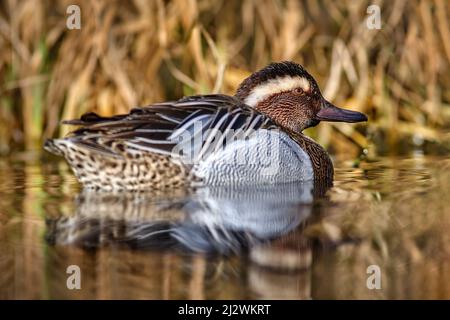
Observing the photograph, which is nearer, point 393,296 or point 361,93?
point 393,296

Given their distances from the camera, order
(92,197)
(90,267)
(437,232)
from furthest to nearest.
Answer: (92,197)
(437,232)
(90,267)

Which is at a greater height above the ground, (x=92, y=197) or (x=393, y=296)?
(x=92, y=197)

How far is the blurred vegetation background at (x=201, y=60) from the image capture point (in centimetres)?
716

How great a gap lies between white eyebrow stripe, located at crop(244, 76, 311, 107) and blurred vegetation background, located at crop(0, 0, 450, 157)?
43.1 inches

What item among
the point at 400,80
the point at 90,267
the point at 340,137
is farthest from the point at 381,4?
the point at 90,267

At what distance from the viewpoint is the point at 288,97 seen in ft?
20.0

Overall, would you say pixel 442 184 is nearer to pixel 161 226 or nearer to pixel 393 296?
pixel 161 226

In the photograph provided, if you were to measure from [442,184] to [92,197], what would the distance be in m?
2.03

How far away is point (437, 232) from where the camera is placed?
4.13 meters

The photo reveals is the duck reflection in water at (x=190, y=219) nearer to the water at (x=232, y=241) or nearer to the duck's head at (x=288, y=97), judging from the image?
the water at (x=232, y=241)

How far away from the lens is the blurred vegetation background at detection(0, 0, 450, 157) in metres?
7.16

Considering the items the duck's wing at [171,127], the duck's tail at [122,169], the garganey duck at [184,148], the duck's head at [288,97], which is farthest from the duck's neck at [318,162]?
the duck's tail at [122,169]

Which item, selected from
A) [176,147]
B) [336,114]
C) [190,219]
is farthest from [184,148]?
[336,114]

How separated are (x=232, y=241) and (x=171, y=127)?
4.83ft
